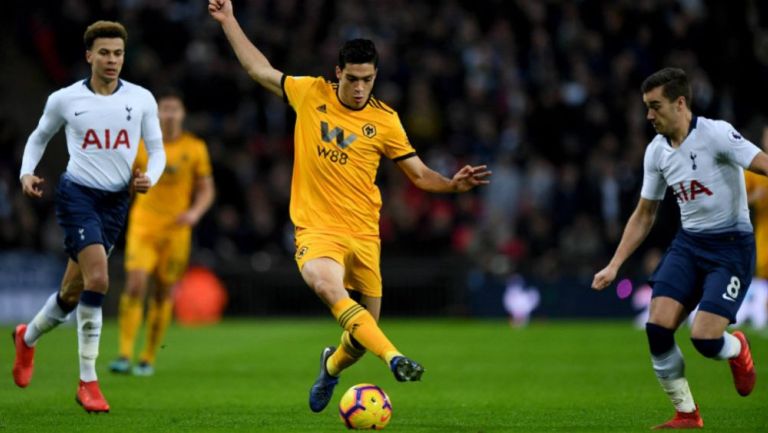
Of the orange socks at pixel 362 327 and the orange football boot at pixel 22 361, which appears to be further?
the orange football boot at pixel 22 361

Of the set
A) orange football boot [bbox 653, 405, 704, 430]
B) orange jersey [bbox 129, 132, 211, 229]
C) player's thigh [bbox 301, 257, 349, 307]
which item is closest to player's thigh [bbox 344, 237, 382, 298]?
player's thigh [bbox 301, 257, 349, 307]

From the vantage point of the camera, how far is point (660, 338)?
9.01 metres

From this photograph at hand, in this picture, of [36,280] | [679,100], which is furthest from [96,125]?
[36,280]

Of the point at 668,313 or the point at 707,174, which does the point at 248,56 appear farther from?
the point at 668,313

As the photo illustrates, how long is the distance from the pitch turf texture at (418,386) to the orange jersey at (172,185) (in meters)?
1.67

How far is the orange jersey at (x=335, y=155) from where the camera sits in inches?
385

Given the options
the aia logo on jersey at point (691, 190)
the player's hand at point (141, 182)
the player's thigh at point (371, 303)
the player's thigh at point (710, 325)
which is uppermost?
the aia logo on jersey at point (691, 190)

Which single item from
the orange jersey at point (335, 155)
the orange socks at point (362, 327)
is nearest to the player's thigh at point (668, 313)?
the orange socks at point (362, 327)

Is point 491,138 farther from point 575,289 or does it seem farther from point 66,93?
point 66,93

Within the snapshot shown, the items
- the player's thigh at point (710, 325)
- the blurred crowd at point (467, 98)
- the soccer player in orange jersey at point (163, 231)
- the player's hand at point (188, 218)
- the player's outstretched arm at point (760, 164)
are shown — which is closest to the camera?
the player's outstretched arm at point (760, 164)

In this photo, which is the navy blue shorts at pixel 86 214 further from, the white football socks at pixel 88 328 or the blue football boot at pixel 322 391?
the blue football boot at pixel 322 391

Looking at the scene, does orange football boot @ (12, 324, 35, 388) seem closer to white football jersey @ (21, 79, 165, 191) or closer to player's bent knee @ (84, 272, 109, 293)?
player's bent knee @ (84, 272, 109, 293)

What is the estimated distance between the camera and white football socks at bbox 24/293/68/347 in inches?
430

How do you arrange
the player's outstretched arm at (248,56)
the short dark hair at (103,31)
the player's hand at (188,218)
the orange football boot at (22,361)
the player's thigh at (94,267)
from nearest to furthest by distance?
the player's outstretched arm at (248,56) → the player's thigh at (94,267) → the short dark hair at (103,31) → the orange football boot at (22,361) → the player's hand at (188,218)
